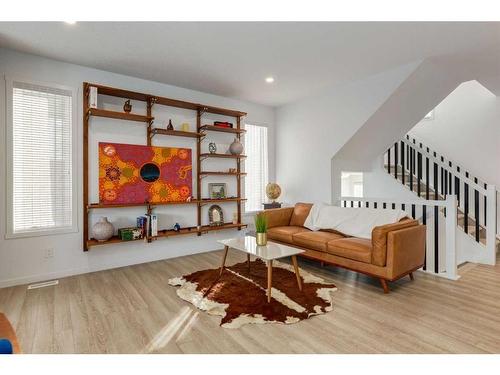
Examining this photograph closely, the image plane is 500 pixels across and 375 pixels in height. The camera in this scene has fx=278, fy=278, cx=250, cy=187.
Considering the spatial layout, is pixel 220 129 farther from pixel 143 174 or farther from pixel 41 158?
pixel 41 158

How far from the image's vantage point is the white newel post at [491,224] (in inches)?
152

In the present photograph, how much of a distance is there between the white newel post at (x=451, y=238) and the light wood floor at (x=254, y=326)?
189mm

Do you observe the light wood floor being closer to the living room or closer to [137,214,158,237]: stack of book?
the living room

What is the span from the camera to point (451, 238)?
11.2ft

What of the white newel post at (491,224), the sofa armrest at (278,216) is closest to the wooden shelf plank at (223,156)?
the sofa armrest at (278,216)

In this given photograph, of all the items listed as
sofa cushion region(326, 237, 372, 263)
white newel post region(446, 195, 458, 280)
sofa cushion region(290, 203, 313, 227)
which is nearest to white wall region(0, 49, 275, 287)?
sofa cushion region(290, 203, 313, 227)

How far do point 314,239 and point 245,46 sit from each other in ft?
8.16

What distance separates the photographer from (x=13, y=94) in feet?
10.6

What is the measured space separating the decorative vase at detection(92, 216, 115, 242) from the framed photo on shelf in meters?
1.66

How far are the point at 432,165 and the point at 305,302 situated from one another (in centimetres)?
457

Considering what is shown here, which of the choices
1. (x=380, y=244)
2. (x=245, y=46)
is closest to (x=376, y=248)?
(x=380, y=244)

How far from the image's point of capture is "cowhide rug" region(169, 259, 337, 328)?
2434mm
